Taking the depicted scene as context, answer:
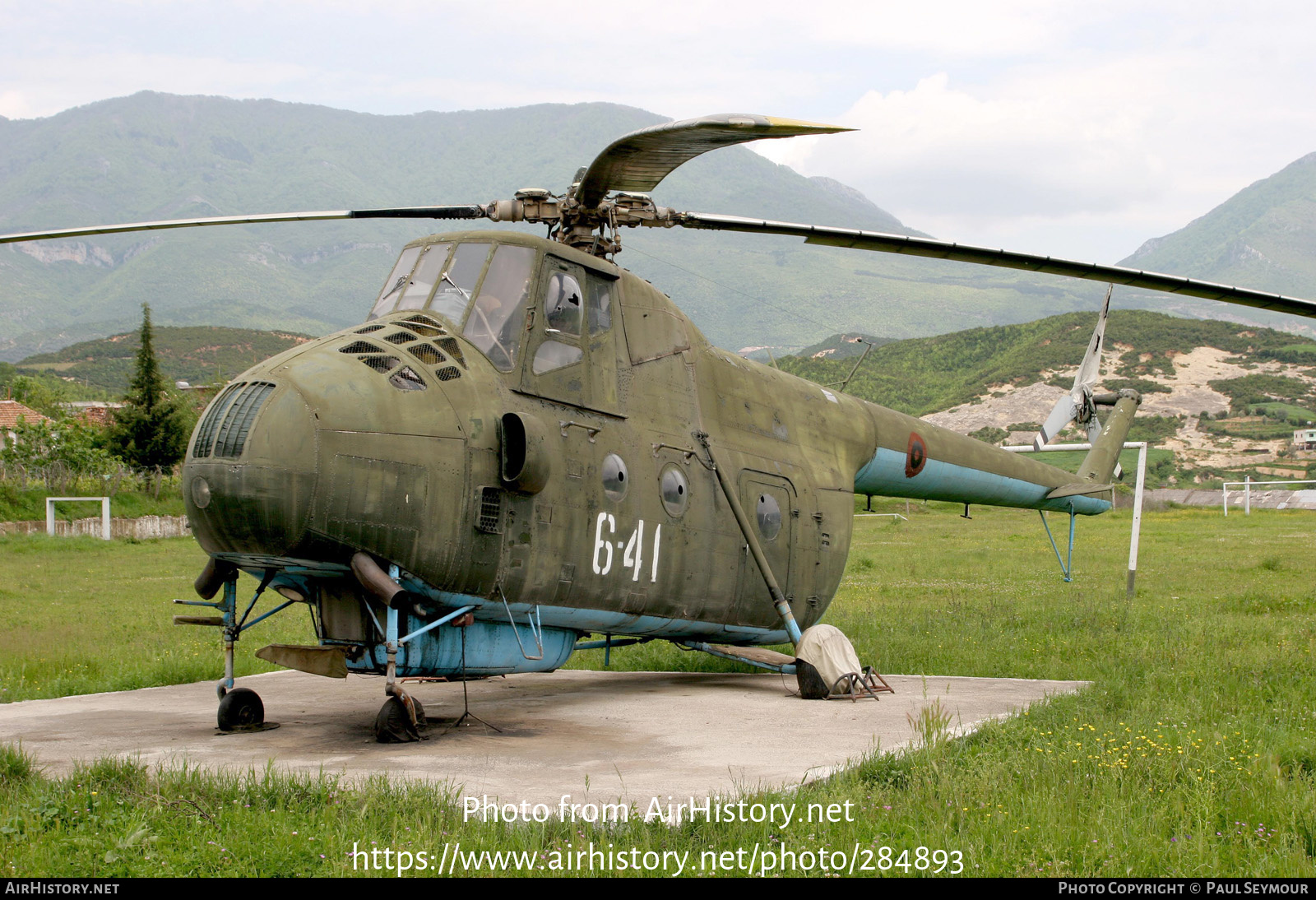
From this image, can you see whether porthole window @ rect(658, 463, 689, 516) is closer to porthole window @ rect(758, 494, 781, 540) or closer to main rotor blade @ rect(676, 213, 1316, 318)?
porthole window @ rect(758, 494, 781, 540)

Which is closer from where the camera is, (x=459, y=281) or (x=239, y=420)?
(x=239, y=420)

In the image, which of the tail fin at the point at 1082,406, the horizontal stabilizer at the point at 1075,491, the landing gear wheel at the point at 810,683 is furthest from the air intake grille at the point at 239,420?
the tail fin at the point at 1082,406

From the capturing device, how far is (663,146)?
902cm

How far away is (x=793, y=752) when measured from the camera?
28.3ft

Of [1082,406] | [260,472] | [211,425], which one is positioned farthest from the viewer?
[1082,406]

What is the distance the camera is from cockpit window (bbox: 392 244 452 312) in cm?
995

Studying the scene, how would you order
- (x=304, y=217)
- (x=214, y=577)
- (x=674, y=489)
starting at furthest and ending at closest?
1. (x=674, y=489)
2. (x=304, y=217)
3. (x=214, y=577)

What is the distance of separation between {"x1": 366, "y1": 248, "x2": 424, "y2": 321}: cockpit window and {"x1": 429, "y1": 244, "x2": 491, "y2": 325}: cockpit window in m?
0.48

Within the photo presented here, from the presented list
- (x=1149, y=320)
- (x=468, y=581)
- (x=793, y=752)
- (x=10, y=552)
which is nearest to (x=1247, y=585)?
(x=793, y=752)

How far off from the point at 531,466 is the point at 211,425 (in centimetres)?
252

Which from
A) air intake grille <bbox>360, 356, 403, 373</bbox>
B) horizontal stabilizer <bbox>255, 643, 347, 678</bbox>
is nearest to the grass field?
horizontal stabilizer <bbox>255, 643, 347, 678</bbox>

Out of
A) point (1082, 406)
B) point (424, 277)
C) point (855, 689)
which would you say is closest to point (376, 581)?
point (424, 277)

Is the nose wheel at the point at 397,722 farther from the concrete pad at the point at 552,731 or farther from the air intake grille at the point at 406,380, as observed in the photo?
the air intake grille at the point at 406,380

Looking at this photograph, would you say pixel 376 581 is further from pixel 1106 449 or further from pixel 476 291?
pixel 1106 449
